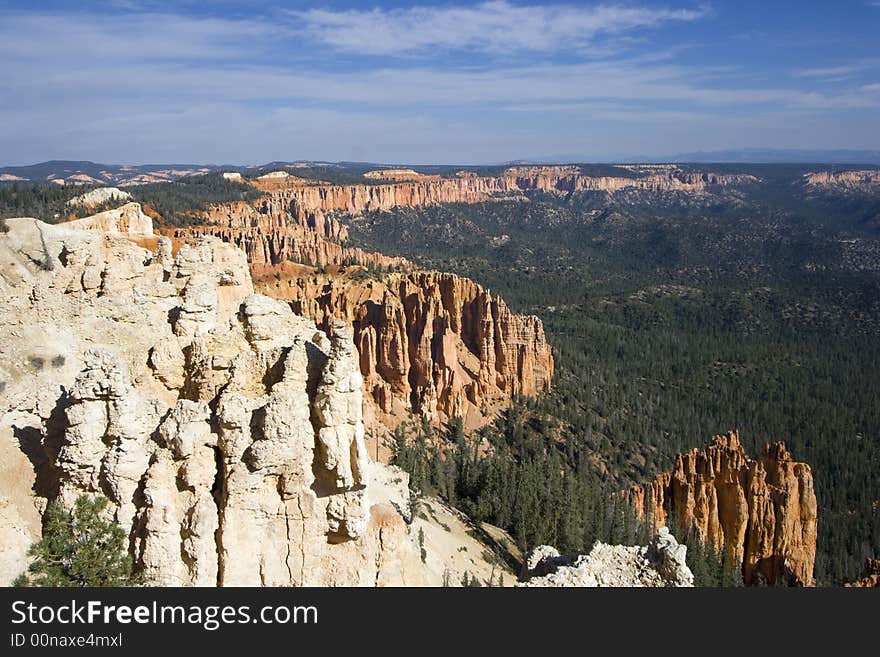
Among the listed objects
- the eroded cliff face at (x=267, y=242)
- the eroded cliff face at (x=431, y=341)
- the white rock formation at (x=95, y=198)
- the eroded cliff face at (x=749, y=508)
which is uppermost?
the white rock formation at (x=95, y=198)

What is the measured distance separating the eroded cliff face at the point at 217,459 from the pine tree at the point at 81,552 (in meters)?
0.28

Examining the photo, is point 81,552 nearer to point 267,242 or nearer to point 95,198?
point 267,242

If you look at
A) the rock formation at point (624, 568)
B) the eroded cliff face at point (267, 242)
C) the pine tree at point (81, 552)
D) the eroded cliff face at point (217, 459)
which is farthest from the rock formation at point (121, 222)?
the rock formation at point (624, 568)

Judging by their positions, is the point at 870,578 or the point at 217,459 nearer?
the point at 217,459

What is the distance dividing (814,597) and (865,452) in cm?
5562

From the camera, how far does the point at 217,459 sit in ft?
44.2

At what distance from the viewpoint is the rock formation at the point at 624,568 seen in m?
15.9

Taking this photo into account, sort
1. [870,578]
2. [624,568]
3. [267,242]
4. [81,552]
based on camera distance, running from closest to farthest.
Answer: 1. [81,552]
2. [624,568]
3. [870,578]
4. [267,242]

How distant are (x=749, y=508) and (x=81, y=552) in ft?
122

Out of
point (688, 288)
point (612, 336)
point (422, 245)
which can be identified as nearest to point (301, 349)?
point (612, 336)

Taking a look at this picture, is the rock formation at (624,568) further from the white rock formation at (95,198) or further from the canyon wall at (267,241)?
the white rock formation at (95,198)

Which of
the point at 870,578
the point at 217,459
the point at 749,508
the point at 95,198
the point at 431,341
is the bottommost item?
the point at 749,508

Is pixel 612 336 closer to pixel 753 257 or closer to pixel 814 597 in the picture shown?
pixel 814 597

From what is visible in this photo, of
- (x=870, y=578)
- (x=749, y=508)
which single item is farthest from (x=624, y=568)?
(x=749, y=508)
